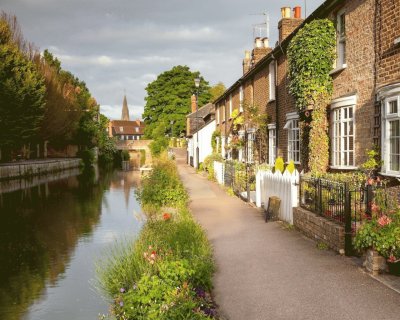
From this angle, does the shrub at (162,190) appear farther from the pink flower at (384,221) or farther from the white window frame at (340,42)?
the pink flower at (384,221)

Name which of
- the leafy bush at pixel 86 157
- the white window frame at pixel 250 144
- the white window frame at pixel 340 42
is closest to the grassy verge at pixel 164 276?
the white window frame at pixel 340 42

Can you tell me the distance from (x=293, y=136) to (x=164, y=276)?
13.3 meters

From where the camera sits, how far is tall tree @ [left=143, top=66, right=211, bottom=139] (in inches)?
3009

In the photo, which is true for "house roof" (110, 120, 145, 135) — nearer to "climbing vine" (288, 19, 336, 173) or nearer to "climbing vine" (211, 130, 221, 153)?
"climbing vine" (211, 130, 221, 153)

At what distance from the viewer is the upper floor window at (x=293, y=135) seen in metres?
18.3

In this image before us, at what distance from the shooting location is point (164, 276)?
6.50 metres

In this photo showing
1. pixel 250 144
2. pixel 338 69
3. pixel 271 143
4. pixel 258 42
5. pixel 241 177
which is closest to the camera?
pixel 338 69

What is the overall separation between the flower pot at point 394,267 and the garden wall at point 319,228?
1478 millimetres

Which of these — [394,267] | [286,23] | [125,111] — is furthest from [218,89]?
[125,111]

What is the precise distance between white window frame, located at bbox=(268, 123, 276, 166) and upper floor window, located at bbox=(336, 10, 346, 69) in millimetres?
6753

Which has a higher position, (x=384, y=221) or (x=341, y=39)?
(x=341, y=39)

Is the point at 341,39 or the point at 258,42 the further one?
the point at 258,42

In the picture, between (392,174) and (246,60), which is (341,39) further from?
(246,60)

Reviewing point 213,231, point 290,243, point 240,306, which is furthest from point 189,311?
point 213,231
